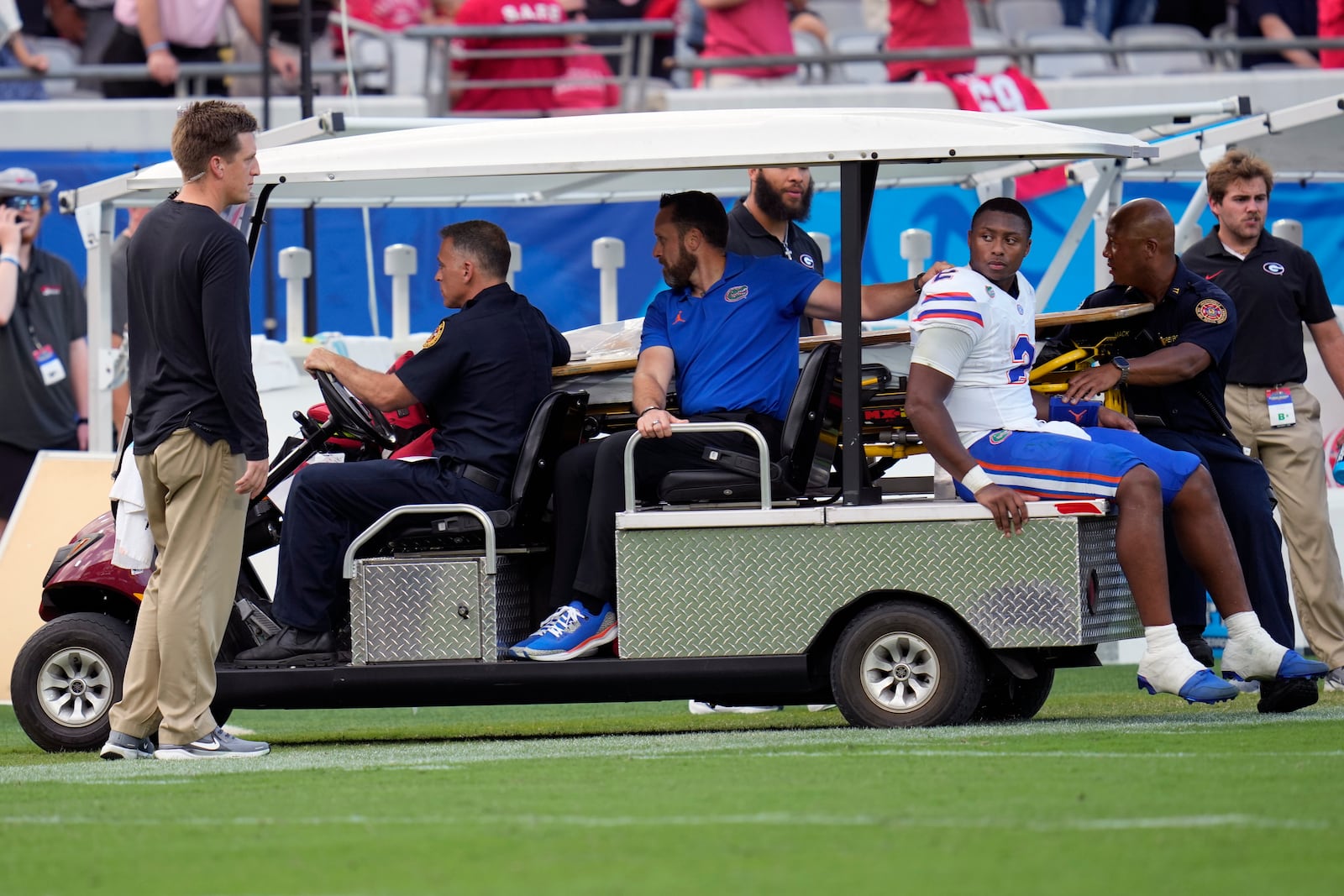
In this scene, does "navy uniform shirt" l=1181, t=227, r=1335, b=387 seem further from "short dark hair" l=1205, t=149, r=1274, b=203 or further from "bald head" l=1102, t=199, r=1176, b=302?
"bald head" l=1102, t=199, r=1176, b=302

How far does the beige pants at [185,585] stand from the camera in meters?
6.48

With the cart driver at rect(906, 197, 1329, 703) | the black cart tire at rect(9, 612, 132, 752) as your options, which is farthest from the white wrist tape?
the black cart tire at rect(9, 612, 132, 752)

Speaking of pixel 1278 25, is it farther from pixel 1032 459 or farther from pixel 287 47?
pixel 1032 459

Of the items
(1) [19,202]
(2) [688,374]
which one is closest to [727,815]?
(2) [688,374]

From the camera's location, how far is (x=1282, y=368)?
839cm

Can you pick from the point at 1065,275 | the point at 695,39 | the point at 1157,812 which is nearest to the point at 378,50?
the point at 695,39

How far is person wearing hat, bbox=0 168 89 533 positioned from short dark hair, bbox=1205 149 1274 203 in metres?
5.95

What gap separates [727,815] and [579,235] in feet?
26.9

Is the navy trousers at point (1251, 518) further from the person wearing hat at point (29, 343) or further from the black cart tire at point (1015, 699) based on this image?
the person wearing hat at point (29, 343)

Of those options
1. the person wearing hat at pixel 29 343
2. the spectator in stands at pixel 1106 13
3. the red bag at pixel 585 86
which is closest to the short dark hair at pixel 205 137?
the person wearing hat at pixel 29 343

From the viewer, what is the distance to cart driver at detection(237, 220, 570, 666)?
693 centimetres

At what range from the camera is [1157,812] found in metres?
4.61

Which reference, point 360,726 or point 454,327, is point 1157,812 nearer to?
point 454,327

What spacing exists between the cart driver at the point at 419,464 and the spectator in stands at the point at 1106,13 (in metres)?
11.1
